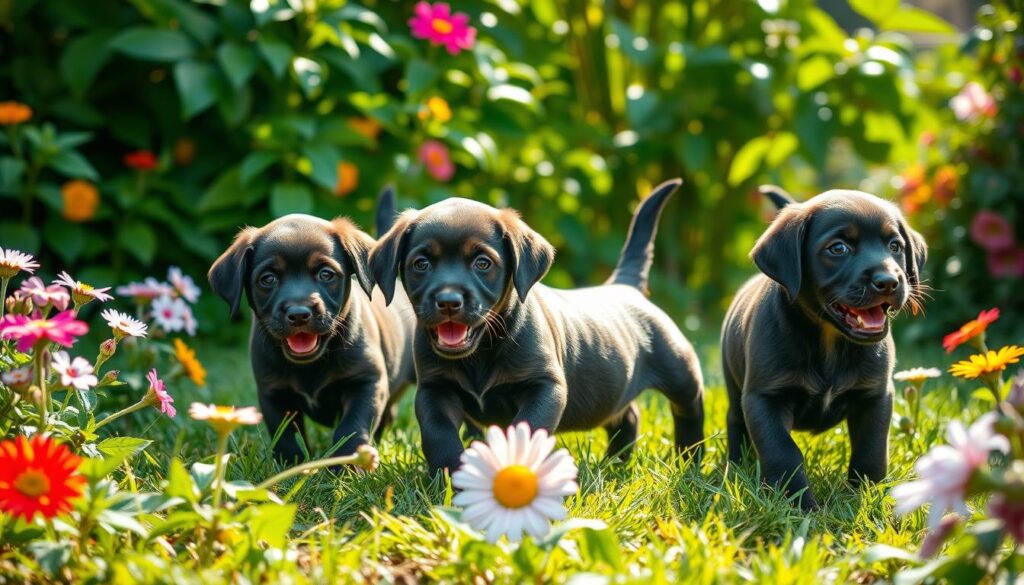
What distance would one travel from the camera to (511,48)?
7.41 meters

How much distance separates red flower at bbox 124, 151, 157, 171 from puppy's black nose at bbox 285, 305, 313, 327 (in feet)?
10.3

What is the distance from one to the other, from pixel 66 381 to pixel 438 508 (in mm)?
1058

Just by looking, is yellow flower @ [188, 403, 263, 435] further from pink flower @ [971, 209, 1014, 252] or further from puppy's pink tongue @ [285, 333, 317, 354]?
pink flower @ [971, 209, 1014, 252]

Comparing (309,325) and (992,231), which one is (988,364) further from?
(992,231)

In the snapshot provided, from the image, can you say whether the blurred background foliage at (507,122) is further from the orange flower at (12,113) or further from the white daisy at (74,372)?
the white daisy at (74,372)

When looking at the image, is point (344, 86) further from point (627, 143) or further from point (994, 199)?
point (994, 199)

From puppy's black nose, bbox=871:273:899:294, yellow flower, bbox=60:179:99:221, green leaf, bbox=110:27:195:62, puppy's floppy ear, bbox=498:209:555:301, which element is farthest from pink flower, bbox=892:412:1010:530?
yellow flower, bbox=60:179:99:221

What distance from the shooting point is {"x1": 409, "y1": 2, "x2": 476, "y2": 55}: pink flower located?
639 cm

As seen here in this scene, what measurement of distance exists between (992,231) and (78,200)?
5.05 m

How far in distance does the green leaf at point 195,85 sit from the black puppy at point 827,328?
3580 millimetres

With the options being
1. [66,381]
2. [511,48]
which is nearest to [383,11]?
[511,48]

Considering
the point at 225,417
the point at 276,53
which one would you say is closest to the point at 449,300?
the point at 225,417

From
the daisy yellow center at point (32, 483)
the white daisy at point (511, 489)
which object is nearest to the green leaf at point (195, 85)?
the daisy yellow center at point (32, 483)

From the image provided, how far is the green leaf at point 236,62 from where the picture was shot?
6.18 m
